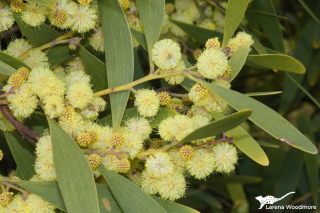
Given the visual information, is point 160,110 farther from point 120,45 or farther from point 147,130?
point 120,45

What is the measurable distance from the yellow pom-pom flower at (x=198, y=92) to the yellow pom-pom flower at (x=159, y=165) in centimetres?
22

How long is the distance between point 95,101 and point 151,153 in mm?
274

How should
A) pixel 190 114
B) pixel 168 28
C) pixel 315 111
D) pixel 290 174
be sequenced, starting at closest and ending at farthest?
pixel 190 114
pixel 168 28
pixel 290 174
pixel 315 111

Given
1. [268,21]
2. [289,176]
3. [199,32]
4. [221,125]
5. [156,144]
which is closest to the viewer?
[221,125]

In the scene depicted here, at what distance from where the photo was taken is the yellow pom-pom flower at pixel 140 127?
129 cm

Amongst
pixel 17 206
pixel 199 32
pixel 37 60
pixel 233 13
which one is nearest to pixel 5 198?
pixel 17 206

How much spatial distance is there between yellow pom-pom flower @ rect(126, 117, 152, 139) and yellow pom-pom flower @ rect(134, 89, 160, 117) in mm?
28

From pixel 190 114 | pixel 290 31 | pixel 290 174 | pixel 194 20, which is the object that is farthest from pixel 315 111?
pixel 190 114

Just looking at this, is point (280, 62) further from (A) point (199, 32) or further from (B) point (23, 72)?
(B) point (23, 72)

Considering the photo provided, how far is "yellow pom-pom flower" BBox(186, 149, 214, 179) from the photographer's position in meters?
1.26

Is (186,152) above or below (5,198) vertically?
above

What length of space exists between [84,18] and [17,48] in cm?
31

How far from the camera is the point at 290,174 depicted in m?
2.74

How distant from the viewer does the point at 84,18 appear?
1.34 meters
